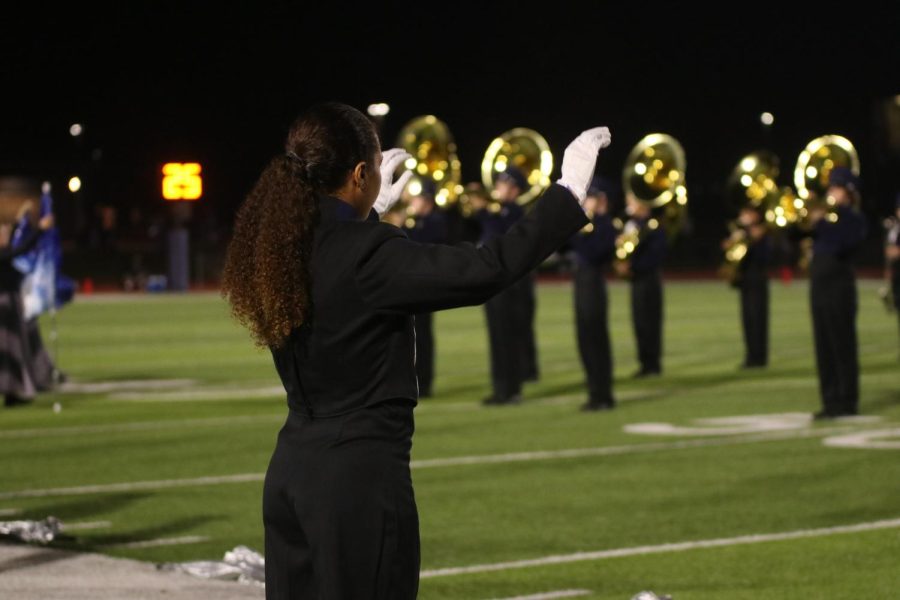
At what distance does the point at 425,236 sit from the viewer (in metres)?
14.8

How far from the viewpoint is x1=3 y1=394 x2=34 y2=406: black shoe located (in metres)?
14.8

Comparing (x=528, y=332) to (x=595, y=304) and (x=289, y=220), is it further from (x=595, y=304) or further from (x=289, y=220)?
(x=289, y=220)

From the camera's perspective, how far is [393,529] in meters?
3.41

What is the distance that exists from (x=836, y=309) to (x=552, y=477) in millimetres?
3541

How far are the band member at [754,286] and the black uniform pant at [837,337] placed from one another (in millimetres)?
5005

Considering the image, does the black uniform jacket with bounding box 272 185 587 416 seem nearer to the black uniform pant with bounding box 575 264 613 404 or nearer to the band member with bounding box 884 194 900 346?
the black uniform pant with bounding box 575 264 613 404

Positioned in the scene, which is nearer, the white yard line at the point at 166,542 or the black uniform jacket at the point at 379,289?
the black uniform jacket at the point at 379,289

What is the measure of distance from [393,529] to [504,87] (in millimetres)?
50694

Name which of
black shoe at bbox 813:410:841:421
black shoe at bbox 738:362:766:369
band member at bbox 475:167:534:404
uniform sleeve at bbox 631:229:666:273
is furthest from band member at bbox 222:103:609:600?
uniform sleeve at bbox 631:229:666:273

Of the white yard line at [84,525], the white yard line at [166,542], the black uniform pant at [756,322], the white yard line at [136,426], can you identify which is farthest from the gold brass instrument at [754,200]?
the white yard line at [166,542]

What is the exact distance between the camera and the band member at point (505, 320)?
46.0 ft

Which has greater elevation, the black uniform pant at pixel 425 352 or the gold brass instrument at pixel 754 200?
the gold brass instrument at pixel 754 200

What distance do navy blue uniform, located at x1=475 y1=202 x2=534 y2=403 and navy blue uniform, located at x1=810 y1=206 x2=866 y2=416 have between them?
98.5 inches

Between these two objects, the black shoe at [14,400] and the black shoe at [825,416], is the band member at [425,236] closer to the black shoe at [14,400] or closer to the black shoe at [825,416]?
the black shoe at [14,400]
